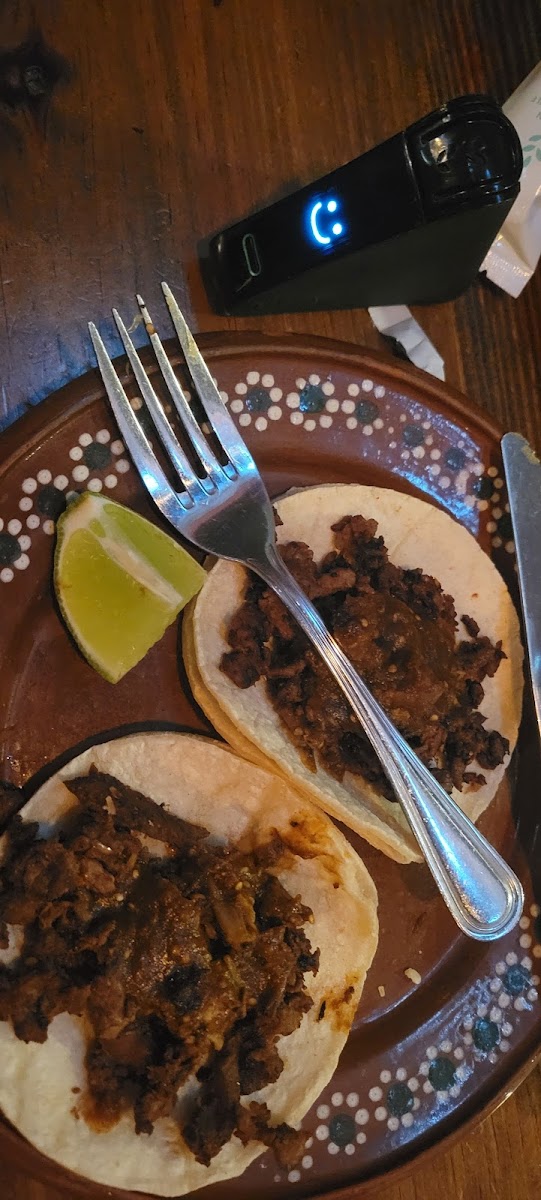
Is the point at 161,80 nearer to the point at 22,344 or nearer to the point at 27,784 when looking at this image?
the point at 22,344

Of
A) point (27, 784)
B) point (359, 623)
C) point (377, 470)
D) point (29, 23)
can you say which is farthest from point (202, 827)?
point (29, 23)

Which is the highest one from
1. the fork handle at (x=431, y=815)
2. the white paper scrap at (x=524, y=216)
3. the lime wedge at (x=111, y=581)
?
the white paper scrap at (x=524, y=216)

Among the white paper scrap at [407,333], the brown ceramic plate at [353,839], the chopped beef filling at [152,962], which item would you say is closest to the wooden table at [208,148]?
the white paper scrap at [407,333]

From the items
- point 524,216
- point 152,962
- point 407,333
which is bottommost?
point 152,962

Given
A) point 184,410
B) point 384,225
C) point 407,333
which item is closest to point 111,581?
point 184,410

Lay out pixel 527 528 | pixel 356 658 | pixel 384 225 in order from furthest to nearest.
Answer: pixel 527 528, pixel 356 658, pixel 384 225

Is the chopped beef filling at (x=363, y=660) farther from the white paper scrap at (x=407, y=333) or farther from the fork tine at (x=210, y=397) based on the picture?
the white paper scrap at (x=407, y=333)

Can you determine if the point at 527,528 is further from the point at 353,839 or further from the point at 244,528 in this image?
the point at 353,839
